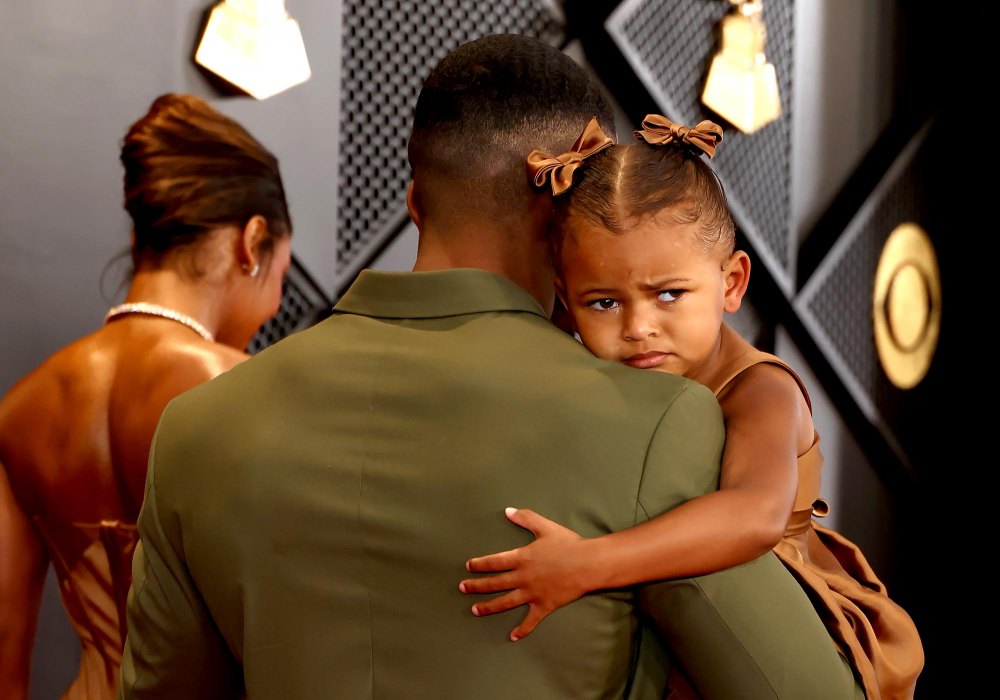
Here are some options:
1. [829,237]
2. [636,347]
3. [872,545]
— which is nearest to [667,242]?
[636,347]

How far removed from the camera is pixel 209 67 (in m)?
2.66

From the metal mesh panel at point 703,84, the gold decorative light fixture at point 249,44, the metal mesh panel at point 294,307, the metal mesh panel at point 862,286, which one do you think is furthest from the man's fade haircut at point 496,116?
the metal mesh panel at point 862,286

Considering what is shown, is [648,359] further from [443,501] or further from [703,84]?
[703,84]

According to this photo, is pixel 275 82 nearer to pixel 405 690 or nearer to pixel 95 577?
pixel 95 577

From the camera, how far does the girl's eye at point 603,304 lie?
145 centimetres

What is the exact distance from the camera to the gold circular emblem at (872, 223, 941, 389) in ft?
13.8

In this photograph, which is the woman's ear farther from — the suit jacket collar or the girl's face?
the suit jacket collar

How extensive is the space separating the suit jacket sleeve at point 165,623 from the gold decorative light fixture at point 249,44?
5.27 ft

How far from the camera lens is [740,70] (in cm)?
359

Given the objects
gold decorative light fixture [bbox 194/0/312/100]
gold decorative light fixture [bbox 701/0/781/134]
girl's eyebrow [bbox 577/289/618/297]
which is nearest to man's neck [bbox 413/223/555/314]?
girl's eyebrow [bbox 577/289/618/297]

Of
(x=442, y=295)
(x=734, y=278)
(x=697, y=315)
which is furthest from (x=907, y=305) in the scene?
(x=442, y=295)

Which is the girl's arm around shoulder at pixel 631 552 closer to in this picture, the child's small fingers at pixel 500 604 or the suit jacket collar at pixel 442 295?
the child's small fingers at pixel 500 604

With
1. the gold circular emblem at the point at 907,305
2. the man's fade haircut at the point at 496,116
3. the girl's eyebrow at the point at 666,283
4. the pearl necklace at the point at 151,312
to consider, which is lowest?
the gold circular emblem at the point at 907,305

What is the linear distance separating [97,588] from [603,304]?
1.20 m
